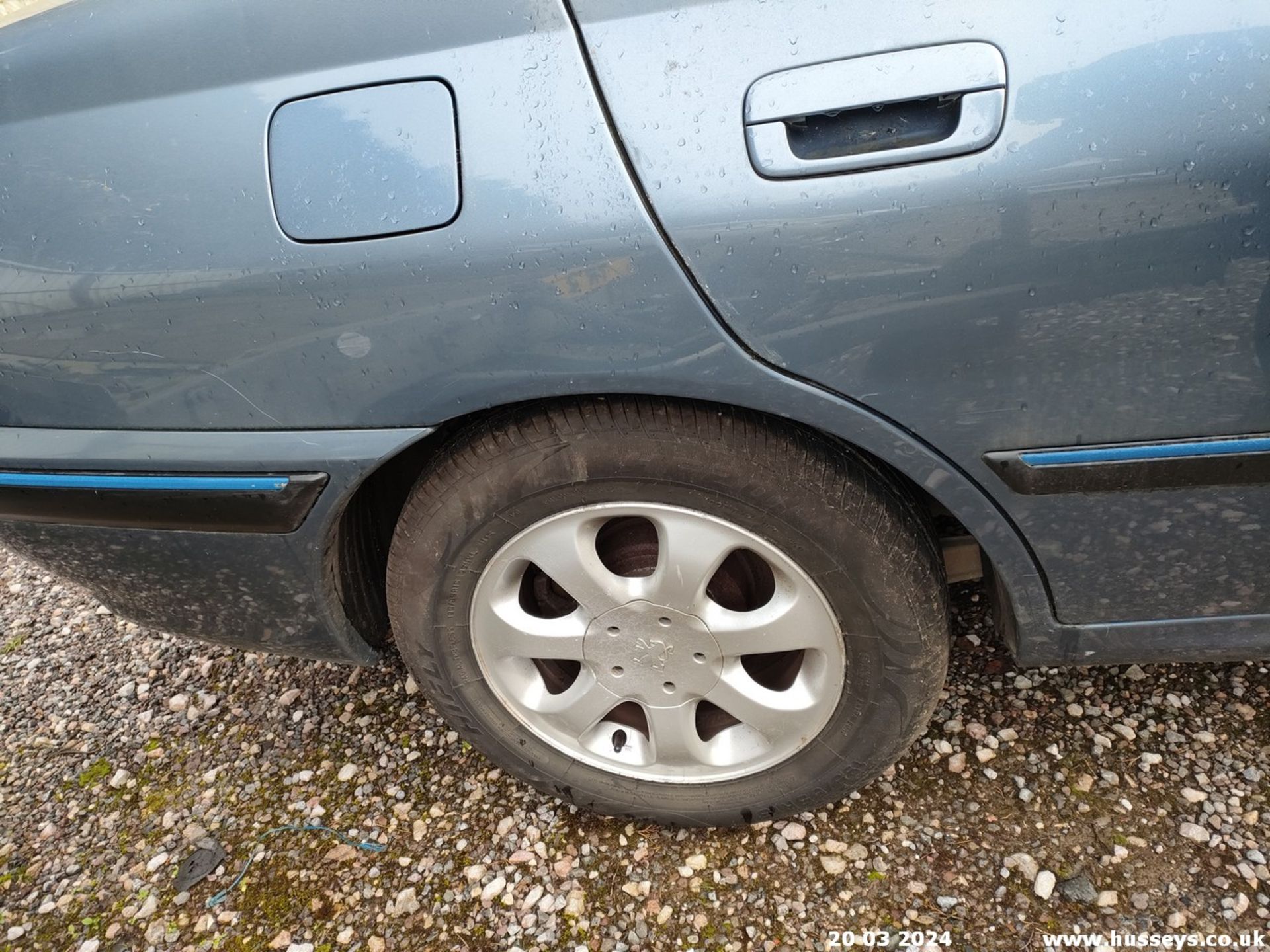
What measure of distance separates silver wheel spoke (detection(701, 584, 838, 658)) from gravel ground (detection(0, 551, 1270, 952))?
509 mm

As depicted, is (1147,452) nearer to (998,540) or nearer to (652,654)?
(998,540)

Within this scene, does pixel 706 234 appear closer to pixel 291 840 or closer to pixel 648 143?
pixel 648 143

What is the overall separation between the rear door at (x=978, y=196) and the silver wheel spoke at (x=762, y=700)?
1.85ft

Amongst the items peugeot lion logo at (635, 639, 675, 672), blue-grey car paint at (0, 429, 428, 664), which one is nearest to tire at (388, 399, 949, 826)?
peugeot lion logo at (635, 639, 675, 672)

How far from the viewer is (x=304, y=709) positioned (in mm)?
2148

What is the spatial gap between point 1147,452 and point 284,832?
183cm

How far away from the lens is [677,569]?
1.39 m

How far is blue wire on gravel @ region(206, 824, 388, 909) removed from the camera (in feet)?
5.70

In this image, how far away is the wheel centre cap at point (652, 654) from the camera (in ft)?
4.76

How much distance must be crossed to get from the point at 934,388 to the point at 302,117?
95 cm

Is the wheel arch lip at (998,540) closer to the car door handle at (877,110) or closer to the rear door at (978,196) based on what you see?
the rear door at (978,196)

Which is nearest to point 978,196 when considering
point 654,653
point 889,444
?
point 889,444

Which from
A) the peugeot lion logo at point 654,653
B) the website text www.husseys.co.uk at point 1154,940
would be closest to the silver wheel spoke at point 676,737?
the peugeot lion logo at point 654,653

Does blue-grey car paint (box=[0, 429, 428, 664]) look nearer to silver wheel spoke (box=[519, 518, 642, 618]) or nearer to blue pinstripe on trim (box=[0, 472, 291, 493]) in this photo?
blue pinstripe on trim (box=[0, 472, 291, 493])
